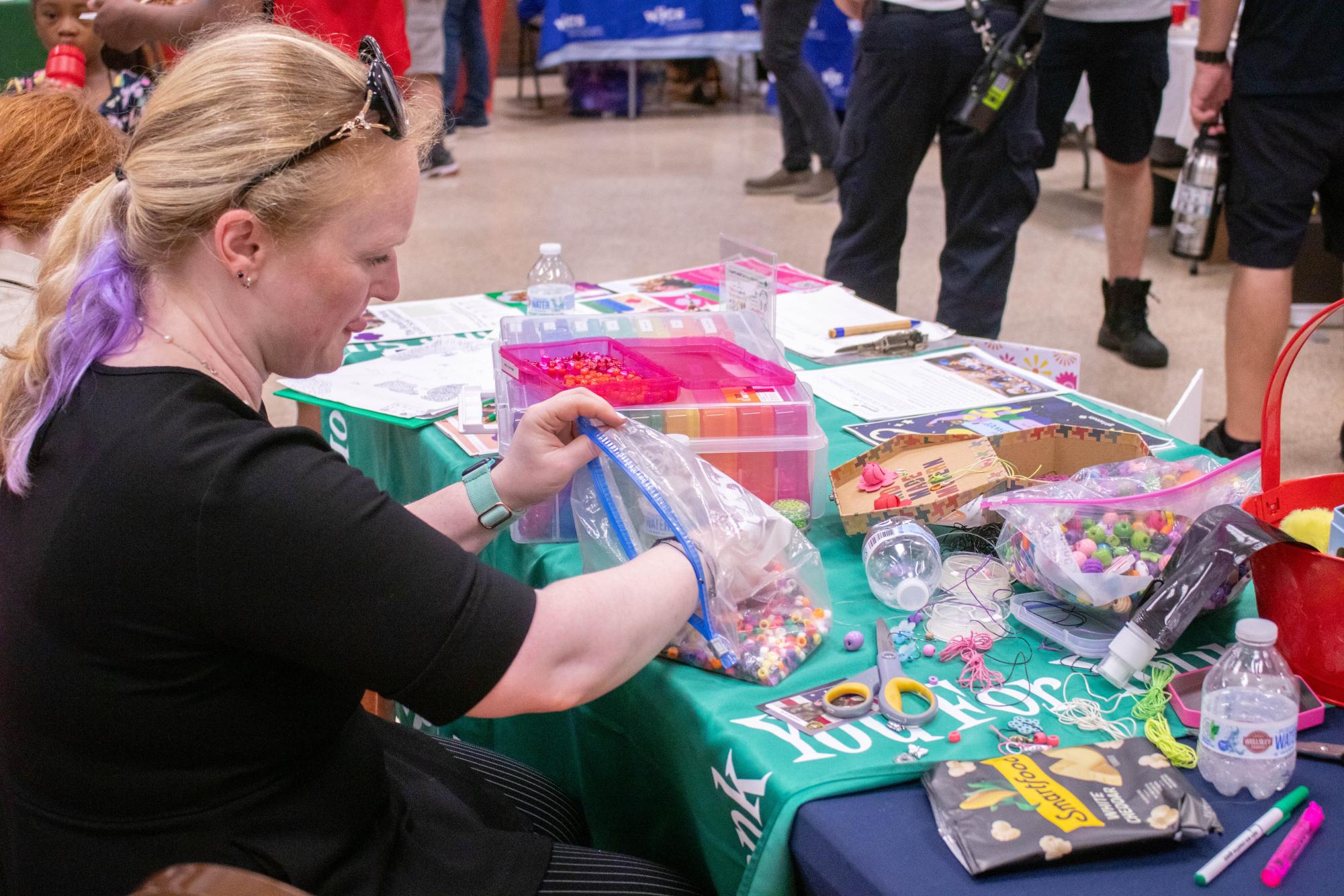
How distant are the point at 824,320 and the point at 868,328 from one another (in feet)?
0.32

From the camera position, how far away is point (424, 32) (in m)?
5.87

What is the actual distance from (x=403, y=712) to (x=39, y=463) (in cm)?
97

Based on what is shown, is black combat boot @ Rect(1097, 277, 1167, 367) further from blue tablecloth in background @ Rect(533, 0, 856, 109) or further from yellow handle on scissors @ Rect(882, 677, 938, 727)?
blue tablecloth in background @ Rect(533, 0, 856, 109)

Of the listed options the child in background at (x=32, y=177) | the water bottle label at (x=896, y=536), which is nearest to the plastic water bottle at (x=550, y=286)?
the child in background at (x=32, y=177)

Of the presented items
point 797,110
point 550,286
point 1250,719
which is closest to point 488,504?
point 1250,719

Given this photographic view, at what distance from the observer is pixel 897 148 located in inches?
110

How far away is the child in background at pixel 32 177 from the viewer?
4.92 feet

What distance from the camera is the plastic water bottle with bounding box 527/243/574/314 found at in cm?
199

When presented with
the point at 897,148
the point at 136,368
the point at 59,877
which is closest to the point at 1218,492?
the point at 136,368

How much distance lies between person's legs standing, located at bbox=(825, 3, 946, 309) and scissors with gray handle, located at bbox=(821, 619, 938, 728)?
199cm

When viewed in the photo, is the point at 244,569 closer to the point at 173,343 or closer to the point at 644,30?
the point at 173,343

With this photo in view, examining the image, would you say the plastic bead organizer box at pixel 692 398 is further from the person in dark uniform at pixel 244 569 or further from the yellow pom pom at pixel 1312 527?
the yellow pom pom at pixel 1312 527

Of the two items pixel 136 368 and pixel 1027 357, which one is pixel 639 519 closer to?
pixel 136 368

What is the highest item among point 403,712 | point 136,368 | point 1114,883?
point 136,368
